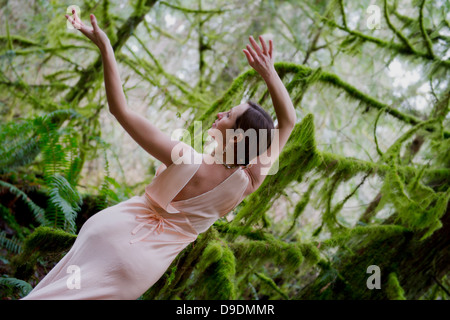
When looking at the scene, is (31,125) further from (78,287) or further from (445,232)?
(445,232)

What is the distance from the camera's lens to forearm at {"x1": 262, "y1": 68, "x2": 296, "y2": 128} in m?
1.61

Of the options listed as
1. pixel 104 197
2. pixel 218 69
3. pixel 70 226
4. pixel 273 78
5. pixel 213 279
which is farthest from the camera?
pixel 218 69

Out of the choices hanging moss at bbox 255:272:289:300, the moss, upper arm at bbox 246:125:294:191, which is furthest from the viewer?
hanging moss at bbox 255:272:289:300

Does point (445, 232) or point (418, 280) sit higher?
point (445, 232)

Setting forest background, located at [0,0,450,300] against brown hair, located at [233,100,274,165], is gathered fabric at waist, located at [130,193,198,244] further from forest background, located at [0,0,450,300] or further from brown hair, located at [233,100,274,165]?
forest background, located at [0,0,450,300]

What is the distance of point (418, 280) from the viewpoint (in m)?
3.68

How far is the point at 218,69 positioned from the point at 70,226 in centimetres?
451

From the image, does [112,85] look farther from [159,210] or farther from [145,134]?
[159,210]

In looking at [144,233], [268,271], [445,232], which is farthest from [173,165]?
[268,271]

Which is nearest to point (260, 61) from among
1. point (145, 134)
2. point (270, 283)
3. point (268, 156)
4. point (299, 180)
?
point (268, 156)

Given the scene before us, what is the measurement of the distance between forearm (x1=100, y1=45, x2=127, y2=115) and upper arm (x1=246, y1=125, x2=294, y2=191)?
677 millimetres

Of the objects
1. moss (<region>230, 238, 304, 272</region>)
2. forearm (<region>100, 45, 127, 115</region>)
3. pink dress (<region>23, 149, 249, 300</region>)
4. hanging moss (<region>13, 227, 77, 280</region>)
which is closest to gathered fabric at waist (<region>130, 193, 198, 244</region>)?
pink dress (<region>23, 149, 249, 300</region>)

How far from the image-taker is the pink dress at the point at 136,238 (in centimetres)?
149

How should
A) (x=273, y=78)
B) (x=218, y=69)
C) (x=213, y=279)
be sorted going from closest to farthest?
(x=273, y=78), (x=213, y=279), (x=218, y=69)
